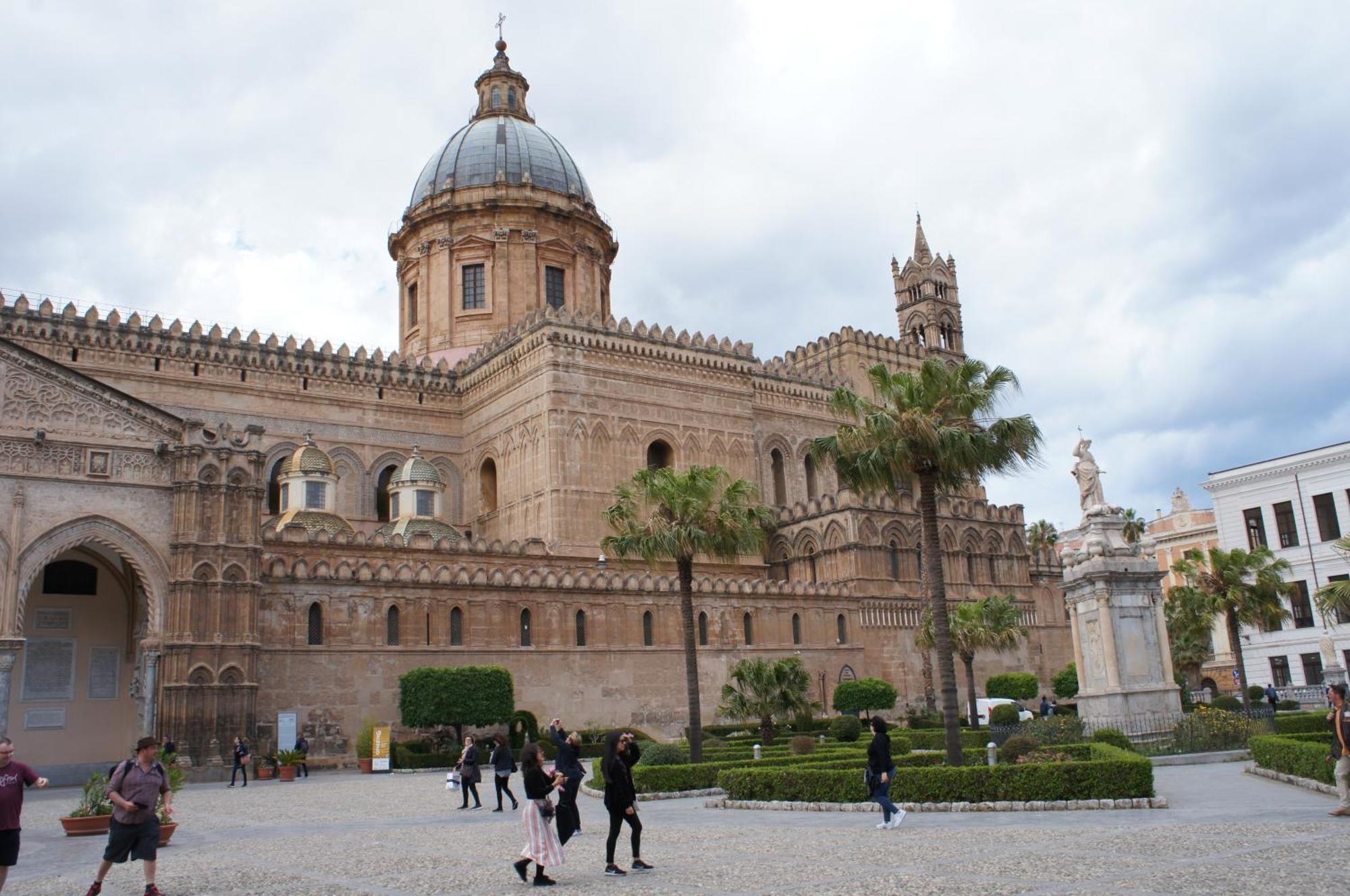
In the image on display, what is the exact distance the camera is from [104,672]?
30500mm

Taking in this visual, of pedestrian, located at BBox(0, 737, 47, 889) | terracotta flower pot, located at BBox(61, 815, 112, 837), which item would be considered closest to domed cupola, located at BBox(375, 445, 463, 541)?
terracotta flower pot, located at BBox(61, 815, 112, 837)

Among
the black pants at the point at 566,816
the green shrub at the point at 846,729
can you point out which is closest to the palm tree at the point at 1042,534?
the green shrub at the point at 846,729

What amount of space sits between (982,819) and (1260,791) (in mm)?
3984

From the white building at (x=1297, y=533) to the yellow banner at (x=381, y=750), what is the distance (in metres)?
31.2

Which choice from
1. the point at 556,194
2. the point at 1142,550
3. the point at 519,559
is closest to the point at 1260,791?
the point at 1142,550

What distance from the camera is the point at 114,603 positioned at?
31.1 m

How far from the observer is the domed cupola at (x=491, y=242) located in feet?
167

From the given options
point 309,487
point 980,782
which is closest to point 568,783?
point 980,782

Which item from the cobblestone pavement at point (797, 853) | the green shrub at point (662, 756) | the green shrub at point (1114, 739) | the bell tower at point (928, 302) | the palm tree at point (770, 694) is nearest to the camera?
the cobblestone pavement at point (797, 853)

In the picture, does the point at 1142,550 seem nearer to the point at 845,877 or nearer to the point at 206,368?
the point at 845,877

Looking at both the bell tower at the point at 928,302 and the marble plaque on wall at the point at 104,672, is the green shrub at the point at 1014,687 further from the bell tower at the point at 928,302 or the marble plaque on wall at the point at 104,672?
the marble plaque on wall at the point at 104,672

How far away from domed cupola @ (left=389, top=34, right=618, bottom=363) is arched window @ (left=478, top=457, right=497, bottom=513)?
644 centimetres

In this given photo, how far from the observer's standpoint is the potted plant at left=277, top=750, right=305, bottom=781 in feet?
88.8

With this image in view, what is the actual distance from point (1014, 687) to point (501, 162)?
1227 inches
